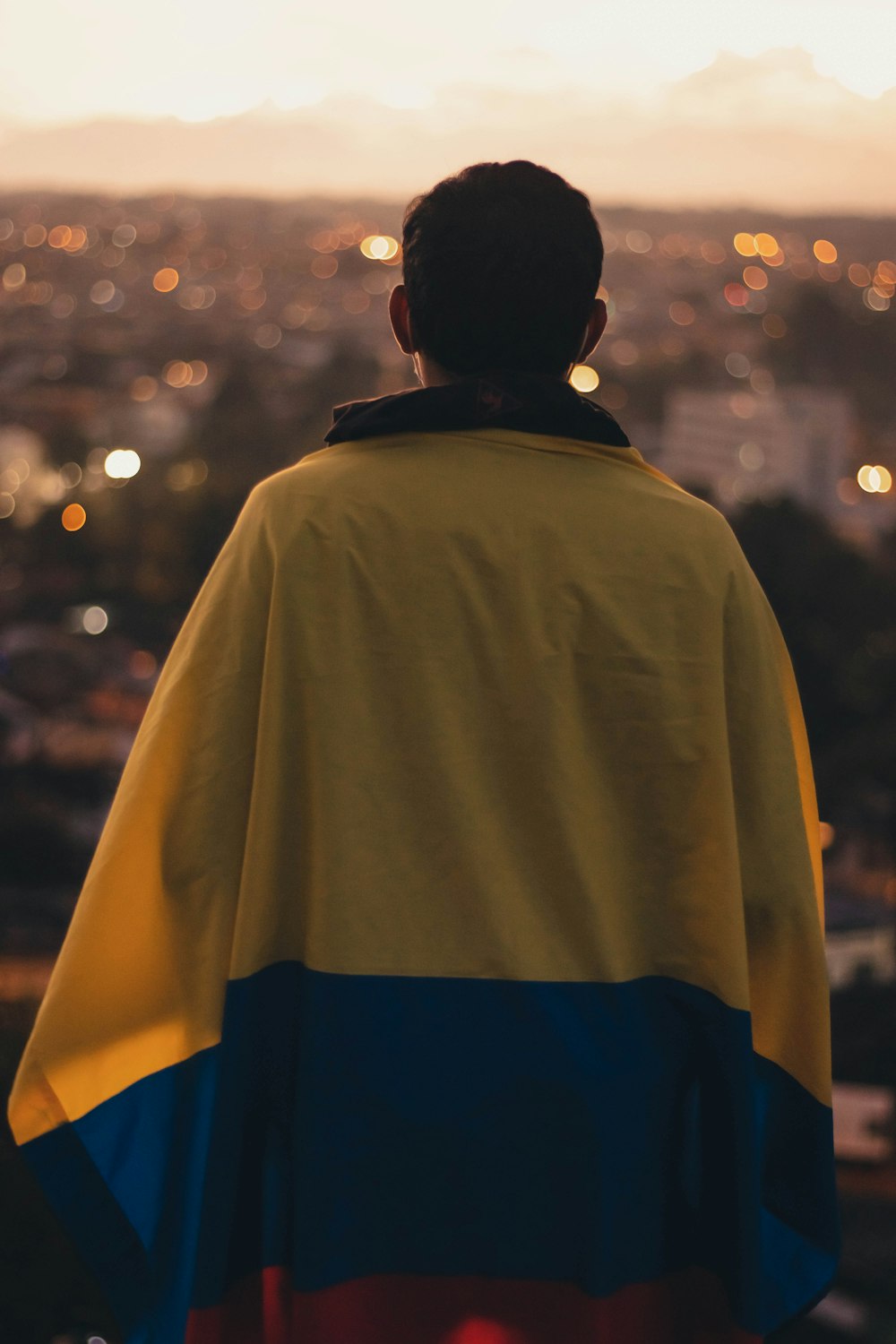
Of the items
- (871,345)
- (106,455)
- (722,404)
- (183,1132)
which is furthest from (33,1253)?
(871,345)

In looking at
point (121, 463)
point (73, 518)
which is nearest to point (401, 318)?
point (73, 518)

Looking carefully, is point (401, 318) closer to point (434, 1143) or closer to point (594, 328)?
point (594, 328)

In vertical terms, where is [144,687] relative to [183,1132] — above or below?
below

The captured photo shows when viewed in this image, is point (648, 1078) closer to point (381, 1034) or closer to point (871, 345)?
point (381, 1034)

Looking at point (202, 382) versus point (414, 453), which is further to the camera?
point (202, 382)

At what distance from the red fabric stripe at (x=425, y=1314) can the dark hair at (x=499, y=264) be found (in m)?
0.42

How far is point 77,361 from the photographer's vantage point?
22.1 meters

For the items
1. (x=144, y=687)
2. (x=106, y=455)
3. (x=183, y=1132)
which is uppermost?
(x=183, y=1132)

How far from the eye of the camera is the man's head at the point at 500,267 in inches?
27.2

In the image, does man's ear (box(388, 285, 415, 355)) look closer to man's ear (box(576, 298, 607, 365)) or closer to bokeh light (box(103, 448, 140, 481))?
man's ear (box(576, 298, 607, 365))

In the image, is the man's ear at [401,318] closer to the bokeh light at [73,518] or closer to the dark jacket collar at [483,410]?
the dark jacket collar at [483,410]

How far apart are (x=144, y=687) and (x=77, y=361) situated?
9.31 meters

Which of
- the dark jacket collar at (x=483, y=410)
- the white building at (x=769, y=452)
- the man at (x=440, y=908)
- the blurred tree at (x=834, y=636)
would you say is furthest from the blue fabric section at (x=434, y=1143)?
the white building at (x=769, y=452)

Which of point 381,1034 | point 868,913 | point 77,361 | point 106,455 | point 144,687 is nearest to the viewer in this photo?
point 381,1034
